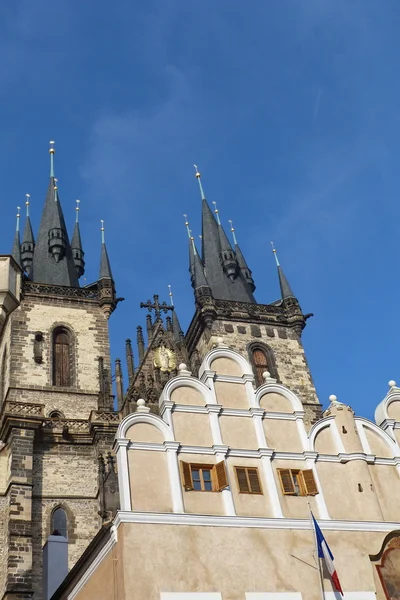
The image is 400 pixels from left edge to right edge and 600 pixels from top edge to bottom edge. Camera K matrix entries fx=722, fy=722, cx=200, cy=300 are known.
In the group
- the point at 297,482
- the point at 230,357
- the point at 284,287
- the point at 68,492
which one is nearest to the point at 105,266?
the point at 284,287

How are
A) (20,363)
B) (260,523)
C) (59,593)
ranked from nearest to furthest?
(260,523) → (59,593) → (20,363)

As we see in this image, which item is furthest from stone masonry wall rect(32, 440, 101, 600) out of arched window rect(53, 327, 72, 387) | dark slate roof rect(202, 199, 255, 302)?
dark slate roof rect(202, 199, 255, 302)

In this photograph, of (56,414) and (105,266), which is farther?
(105,266)

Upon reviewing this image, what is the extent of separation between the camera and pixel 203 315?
36906mm

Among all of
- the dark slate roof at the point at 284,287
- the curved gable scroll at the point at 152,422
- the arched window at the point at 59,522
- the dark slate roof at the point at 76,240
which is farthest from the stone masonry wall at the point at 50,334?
the curved gable scroll at the point at 152,422

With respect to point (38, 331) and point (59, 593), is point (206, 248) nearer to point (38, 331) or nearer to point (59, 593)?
point (38, 331)

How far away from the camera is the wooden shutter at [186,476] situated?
1358cm

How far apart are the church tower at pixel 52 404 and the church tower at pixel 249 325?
16.7 ft

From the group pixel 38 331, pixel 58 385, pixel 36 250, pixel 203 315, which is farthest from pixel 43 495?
pixel 36 250

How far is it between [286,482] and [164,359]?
1944 cm

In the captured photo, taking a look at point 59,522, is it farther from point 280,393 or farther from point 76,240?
point 76,240

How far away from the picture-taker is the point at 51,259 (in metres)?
38.6

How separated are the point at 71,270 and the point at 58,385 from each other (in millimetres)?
8629

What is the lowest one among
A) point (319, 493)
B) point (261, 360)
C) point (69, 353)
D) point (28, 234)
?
point (319, 493)
